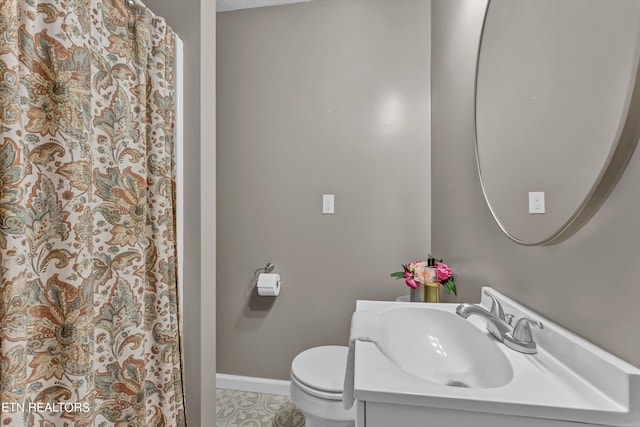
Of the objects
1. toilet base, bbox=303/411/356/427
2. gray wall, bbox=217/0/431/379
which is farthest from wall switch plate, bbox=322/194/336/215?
toilet base, bbox=303/411/356/427

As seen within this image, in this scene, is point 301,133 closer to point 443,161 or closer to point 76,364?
point 443,161

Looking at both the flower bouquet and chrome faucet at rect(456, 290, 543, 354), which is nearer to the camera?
chrome faucet at rect(456, 290, 543, 354)

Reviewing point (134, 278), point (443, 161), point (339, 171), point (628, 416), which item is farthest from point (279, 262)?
point (628, 416)

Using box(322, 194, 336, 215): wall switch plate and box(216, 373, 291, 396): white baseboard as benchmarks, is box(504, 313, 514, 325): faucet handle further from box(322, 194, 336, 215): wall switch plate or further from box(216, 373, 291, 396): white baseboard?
box(216, 373, 291, 396): white baseboard

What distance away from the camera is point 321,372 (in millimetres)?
1294

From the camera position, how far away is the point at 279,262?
1.93 m

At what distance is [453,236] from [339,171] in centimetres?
80

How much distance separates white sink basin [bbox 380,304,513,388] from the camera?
69 cm

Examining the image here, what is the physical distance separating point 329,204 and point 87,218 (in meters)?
1.27

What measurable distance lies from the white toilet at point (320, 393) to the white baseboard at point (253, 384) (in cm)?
68

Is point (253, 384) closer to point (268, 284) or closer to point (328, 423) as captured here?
point (268, 284)

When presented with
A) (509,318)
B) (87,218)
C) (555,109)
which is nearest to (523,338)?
(509,318)

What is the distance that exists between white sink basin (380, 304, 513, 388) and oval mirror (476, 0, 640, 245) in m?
0.30

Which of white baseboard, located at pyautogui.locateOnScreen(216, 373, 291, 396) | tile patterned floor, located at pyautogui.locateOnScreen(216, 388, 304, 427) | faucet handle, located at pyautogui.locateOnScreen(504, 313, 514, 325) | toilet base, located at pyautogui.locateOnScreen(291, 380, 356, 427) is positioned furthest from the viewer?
white baseboard, located at pyautogui.locateOnScreen(216, 373, 291, 396)
